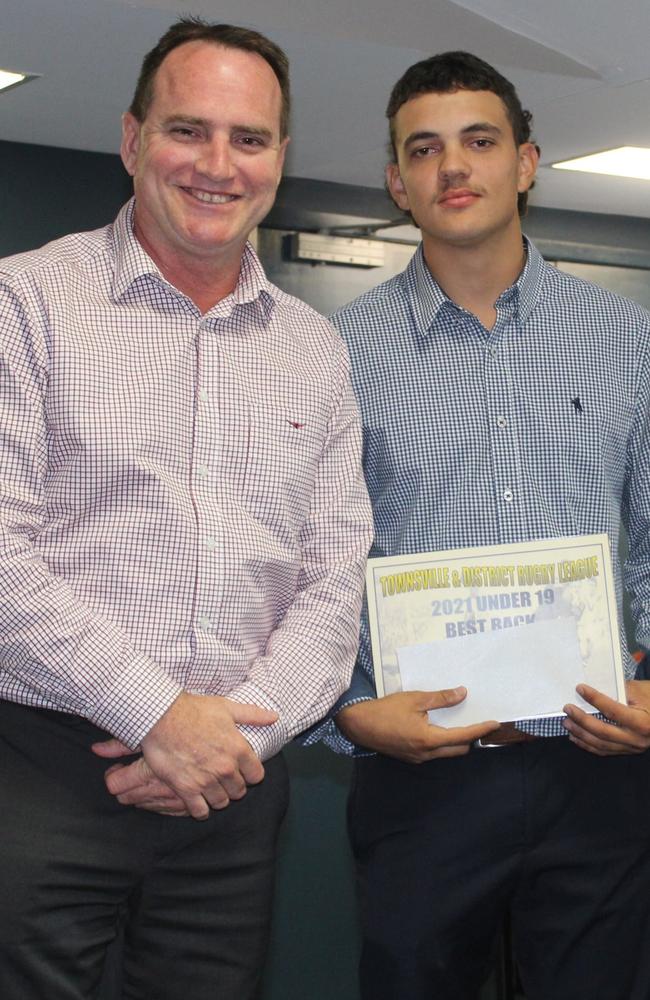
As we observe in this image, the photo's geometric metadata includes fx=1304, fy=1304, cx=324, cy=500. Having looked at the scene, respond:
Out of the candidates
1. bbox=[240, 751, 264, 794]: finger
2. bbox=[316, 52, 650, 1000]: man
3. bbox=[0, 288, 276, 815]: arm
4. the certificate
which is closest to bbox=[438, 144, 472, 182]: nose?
bbox=[316, 52, 650, 1000]: man

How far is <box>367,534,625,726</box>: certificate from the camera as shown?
212 centimetres

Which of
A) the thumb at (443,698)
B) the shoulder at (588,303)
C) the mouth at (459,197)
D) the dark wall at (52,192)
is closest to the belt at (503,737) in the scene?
the thumb at (443,698)

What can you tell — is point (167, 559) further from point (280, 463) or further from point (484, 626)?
point (484, 626)

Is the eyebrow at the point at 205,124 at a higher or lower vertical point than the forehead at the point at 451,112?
lower

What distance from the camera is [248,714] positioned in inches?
69.9

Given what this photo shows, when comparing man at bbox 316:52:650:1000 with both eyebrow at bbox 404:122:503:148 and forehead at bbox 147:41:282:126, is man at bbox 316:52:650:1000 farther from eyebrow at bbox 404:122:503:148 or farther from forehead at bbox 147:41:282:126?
forehead at bbox 147:41:282:126

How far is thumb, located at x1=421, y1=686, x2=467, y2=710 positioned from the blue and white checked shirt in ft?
0.50

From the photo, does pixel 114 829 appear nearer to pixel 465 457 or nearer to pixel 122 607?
pixel 122 607

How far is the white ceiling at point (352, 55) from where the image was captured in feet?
9.16

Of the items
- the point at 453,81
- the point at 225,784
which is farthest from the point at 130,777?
the point at 453,81

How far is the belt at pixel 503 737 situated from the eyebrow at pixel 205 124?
3.36ft

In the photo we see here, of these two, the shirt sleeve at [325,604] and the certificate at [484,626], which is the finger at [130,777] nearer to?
the shirt sleeve at [325,604]

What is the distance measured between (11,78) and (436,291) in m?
1.43

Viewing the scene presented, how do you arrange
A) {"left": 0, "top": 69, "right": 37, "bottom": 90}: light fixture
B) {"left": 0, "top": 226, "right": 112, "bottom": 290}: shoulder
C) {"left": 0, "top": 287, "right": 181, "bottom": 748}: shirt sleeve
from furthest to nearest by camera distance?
{"left": 0, "top": 69, "right": 37, "bottom": 90}: light fixture
{"left": 0, "top": 226, "right": 112, "bottom": 290}: shoulder
{"left": 0, "top": 287, "right": 181, "bottom": 748}: shirt sleeve
